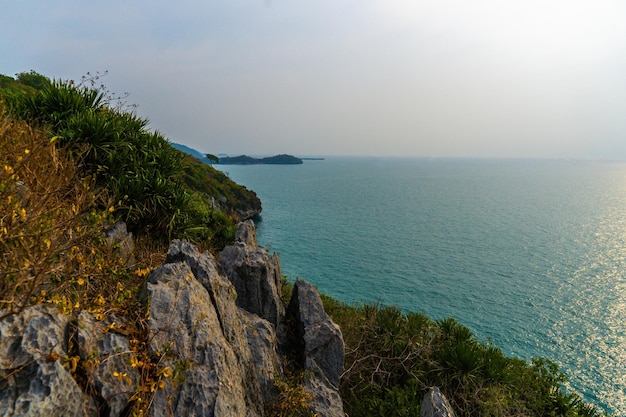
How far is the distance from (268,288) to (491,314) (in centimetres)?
3511

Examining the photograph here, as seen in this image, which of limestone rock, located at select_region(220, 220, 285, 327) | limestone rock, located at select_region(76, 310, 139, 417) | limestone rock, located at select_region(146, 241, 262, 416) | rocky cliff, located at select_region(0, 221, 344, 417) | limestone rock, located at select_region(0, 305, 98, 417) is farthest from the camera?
limestone rock, located at select_region(220, 220, 285, 327)

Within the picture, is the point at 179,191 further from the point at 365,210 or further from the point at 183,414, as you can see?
the point at 365,210

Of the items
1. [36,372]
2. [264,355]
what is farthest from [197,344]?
[264,355]

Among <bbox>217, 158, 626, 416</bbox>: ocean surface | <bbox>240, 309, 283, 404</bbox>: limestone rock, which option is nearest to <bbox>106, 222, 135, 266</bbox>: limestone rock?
<bbox>240, 309, 283, 404</bbox>: limestone rock

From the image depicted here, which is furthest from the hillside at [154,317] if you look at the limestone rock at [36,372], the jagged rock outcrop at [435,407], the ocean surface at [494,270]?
the ocean surface at [494,270]

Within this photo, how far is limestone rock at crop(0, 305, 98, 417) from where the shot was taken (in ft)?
11.1

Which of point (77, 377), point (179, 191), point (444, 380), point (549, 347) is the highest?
point (179, 191)

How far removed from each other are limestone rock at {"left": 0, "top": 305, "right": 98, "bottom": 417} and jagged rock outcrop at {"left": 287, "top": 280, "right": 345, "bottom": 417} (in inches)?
220

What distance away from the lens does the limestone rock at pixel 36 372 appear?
3.39 meters

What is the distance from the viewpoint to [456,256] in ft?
174

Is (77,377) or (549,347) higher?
(77,377)

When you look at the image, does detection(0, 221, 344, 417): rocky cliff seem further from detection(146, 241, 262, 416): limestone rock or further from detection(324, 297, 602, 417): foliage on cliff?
detection(324, 297, 602, 417): foliage on cliff

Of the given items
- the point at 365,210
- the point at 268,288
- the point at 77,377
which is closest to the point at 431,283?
the point at 268,288

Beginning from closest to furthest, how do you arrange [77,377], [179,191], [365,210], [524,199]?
[77,377] → [179,191] → [365,210] → [524,199]
